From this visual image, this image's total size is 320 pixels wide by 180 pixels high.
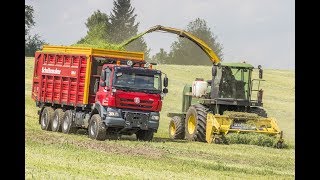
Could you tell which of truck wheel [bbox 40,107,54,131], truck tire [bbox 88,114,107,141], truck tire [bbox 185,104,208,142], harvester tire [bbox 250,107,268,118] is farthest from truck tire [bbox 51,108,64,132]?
harvester tire [bbox 250,107,268,118]

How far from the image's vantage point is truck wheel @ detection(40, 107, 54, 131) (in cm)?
2955

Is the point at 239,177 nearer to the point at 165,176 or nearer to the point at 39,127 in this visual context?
the point at 165,176

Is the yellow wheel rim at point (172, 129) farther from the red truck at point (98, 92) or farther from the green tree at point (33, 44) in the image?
the green tree at point (33, 44)

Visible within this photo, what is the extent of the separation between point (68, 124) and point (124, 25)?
4310 inches

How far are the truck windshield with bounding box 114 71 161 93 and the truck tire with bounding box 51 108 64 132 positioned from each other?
193 inches

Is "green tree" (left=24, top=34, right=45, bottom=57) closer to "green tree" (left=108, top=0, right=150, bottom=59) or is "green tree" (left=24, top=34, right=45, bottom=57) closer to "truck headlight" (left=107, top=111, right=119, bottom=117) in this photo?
"green tree" (left=108, top=0, right=150, bottom=59)

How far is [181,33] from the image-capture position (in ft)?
99.8

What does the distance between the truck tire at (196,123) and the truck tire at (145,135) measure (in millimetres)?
1712

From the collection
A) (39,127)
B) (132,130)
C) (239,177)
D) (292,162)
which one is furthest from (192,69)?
(239,177)

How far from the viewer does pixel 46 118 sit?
29.9 m

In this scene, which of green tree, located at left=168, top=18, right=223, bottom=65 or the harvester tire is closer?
the harvester tire

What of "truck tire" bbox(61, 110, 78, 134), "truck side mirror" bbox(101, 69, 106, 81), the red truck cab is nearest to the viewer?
the red truck cab

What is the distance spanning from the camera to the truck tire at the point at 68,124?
27487mm

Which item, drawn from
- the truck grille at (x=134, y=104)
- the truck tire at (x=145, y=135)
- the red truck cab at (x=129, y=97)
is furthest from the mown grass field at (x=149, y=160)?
the truck grille at (x=134, y=104)
